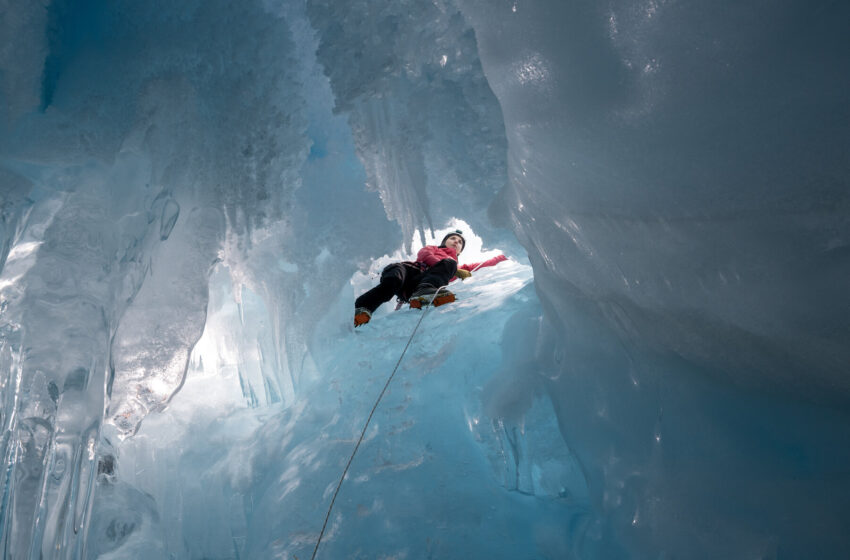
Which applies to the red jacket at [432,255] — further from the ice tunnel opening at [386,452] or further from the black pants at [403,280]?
the ice tunnel opening at [386,452]

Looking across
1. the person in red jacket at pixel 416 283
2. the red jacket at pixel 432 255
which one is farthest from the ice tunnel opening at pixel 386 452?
the red jacket at pixel 432 255

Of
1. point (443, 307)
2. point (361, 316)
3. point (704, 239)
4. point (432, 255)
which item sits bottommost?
point (704, 239)

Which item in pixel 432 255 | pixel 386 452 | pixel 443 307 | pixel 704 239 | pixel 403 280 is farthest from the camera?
pixel 432 255

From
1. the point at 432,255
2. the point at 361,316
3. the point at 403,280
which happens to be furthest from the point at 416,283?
the point at 361,316

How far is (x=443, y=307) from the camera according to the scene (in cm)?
392

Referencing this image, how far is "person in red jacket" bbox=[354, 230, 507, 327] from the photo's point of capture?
414cm

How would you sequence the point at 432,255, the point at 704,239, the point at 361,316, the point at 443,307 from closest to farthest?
the point at 704,239, the point at 443,307, the point at 361,316, the point at 432,255

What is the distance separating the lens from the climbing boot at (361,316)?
403cm

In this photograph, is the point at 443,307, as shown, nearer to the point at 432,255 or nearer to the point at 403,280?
the point at 403,280

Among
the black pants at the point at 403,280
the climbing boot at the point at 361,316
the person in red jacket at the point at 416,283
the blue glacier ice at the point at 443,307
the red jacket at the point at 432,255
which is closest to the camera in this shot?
the blue glacier ice at the point at 443,307

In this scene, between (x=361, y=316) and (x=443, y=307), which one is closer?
(x=443, y=307)

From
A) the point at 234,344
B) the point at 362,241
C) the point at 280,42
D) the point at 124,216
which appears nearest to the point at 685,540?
the point at 124,216

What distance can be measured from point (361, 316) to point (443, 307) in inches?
28.8

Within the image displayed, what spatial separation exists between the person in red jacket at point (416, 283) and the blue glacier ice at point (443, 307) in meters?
0.25
